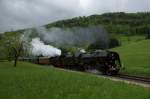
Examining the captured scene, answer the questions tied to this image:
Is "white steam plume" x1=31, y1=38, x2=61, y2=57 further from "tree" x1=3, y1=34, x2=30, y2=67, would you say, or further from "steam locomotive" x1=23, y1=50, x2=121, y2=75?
"steam locomotive" x1=23, y1=50, x2=121, y2=75

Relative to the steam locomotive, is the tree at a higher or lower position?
higher

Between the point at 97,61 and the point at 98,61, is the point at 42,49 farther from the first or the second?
the point at 98,61

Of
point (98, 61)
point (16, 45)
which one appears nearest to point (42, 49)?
point (16, 45)

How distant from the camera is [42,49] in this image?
81750mm

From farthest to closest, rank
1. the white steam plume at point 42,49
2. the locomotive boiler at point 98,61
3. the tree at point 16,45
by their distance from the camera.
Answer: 1. the white steam plume at point 42,49
2. the tree at point 16,45
3. the locomotive boiler at point 98,61

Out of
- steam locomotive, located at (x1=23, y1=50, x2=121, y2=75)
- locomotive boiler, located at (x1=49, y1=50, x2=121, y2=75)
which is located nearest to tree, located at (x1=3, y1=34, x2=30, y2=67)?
steam locomotive, located at (x1=23, y1=50, x2=121, y2=75)

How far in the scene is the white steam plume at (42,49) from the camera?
76037mm

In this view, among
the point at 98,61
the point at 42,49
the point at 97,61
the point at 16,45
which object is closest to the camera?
the point at 98,61

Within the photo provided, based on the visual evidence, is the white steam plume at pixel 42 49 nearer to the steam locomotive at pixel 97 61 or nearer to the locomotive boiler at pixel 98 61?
the steam locomotive at pixel 97 61

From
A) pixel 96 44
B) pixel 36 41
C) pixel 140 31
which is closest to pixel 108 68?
pixel 36 41

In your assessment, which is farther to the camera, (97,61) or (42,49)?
(42,49)

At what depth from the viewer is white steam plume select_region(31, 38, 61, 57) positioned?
76.0 meters

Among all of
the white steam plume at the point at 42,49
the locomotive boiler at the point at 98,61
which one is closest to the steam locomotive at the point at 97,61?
the locomotive boiler at the point at 98,61

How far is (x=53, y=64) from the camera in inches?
2532
